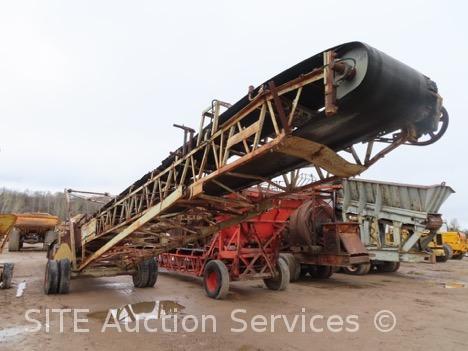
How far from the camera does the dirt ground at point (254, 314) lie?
5242 mm

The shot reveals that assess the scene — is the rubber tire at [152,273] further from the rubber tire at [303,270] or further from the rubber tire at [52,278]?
the rubber tire at [303,270]

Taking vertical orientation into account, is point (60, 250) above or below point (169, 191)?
below

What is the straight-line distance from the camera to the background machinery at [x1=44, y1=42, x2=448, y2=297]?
372 centimetres

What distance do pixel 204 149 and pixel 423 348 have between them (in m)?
4.20

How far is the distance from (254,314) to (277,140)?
418 cm

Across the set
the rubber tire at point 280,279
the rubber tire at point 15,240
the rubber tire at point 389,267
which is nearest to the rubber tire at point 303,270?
the rubber tire at point 280,279

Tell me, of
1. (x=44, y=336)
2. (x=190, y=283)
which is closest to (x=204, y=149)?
(x=44, y=336)

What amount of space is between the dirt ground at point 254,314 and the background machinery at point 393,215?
4.93ft

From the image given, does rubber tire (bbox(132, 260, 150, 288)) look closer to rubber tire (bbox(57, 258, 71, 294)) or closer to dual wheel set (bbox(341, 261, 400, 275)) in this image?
rubber tire (bbox(57, 258, 71, 294))

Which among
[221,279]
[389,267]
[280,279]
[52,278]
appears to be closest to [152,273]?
[221,279]

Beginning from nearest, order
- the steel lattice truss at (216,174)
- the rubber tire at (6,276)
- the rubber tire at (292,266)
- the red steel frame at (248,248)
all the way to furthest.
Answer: the steel lattice truss at (216,174)
the rubber tire at (6,276)
the red steel frame at (248,248)
the rubber tire at (292,266)

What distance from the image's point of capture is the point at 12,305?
23.8 ft

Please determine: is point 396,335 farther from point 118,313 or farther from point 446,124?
point 118,313

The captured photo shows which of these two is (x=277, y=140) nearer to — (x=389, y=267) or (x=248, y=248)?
(x=248, y=248)
